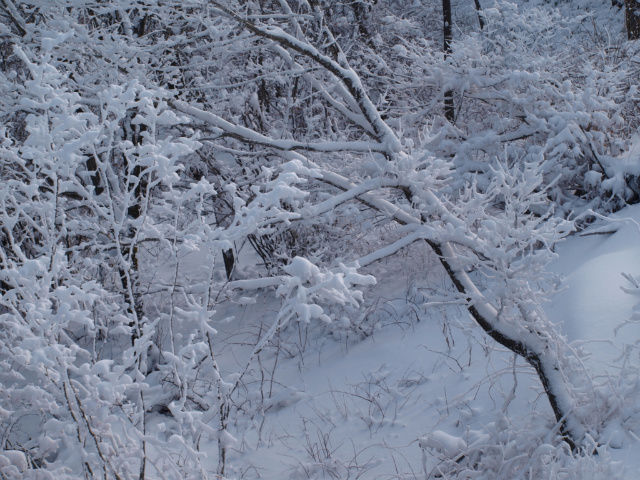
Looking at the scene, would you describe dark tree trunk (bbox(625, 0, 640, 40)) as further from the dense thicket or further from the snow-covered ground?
the snow-covered ground

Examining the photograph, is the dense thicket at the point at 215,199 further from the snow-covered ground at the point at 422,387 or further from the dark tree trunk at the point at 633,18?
the dark tree trunk at the point at 633,18

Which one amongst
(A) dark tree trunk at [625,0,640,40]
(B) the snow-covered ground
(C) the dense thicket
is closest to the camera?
(C) the dense thicket

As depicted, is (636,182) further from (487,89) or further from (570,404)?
(570,404)

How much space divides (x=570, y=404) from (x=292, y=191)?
6.22 ft

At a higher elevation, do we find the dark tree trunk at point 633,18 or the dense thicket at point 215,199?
the dark tree trunk at point 633,18

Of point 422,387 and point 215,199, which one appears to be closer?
point 422,387

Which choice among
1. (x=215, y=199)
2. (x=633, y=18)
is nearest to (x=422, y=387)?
(x=215, y=199)

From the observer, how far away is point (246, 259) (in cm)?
786

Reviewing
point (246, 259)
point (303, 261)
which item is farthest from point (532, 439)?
point (246, 259)

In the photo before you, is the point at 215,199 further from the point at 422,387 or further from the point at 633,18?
the point at 633,18

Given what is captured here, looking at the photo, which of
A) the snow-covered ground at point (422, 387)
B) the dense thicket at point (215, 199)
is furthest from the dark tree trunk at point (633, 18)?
the snow-covered ground at point (422, 387)

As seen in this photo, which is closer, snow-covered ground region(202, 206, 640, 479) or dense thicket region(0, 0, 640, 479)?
dense thicket region(0, 0, 640, 479)

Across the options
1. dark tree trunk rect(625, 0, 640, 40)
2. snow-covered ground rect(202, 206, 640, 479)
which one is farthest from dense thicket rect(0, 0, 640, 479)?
dark tree trunk rect(625, 0, 640, 40)

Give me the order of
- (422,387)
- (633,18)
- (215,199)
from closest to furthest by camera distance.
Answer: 1. (422,387)
2. (215,199)
3. (633,18)
